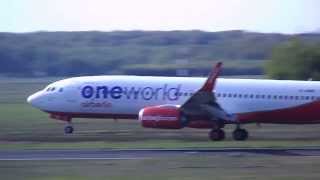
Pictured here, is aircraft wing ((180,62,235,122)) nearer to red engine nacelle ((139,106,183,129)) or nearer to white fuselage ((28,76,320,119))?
red engine nacelle ((139,106,183,129))

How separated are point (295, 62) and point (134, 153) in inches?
1639

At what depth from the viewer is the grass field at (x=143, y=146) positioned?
99.7 feet

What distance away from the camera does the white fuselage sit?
47.4 meters

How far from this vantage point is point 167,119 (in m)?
44.8

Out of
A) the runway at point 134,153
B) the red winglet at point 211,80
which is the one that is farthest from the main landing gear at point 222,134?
the runway at point 134,153

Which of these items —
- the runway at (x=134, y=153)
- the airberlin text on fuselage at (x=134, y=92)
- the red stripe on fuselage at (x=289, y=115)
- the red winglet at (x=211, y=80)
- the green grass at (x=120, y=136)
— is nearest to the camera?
the runway at (x=134, y=153)

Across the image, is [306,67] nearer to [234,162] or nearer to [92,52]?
[234,162]

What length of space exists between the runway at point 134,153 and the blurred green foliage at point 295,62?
34.2 m

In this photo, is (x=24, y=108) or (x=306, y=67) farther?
(x=24, y=108)

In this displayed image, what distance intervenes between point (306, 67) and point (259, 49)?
351ft

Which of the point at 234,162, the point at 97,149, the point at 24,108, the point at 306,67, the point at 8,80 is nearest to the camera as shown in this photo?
the point at 234,162

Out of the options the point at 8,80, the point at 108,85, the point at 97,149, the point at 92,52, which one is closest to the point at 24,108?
the point at 108,85

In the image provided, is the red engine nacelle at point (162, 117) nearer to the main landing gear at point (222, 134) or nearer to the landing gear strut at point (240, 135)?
the main landing gear at point (222, 134)

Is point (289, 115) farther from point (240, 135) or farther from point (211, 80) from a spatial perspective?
point (211, 80)
